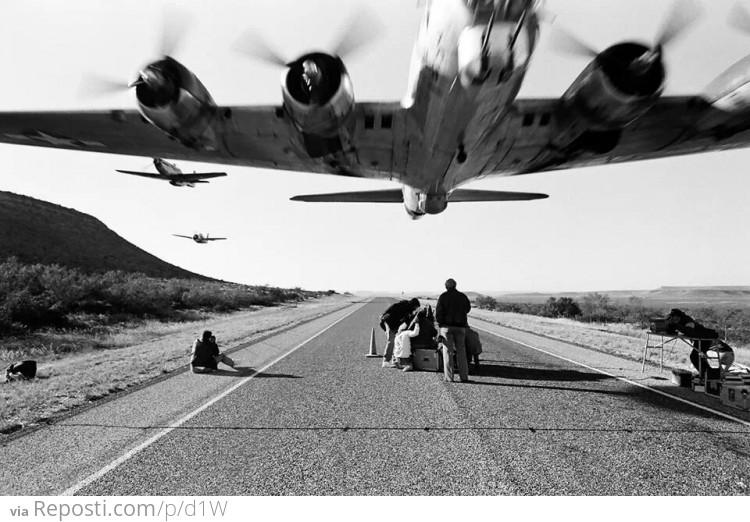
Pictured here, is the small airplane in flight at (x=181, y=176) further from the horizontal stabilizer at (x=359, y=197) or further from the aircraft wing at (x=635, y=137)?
the aircraft wing at (x=635, y=137)

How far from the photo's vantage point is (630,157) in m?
9.80

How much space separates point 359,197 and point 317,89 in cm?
740

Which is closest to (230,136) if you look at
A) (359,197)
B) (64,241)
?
(359,197)

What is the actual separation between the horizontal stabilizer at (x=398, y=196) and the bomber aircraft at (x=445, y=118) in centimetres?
242

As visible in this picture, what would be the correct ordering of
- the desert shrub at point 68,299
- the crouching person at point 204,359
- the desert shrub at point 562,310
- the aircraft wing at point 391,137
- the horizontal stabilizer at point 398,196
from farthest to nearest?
the desert shrub at point 562,310 → the desert shrub at point 68,299 → the horizontal stabilizer at point 398,196 → the crouching person at point 204,359 → the aircraft wing at point 391,137

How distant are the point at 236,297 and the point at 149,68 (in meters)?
46.0

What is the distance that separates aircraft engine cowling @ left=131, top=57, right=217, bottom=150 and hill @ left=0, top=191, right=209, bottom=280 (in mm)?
57847

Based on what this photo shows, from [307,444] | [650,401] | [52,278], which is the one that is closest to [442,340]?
[650,401]

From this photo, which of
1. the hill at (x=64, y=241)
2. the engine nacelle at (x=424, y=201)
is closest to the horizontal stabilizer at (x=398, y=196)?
the engine nacelle at (x=424, y=201)

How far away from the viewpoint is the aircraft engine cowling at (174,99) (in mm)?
6375

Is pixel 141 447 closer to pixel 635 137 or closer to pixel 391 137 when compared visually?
pixel 391 137

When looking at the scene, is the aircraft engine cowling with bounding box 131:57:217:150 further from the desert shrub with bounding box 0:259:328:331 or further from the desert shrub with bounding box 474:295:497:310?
the desert shrub with bounding box 474:295:497:310

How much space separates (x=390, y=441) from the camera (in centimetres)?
468
